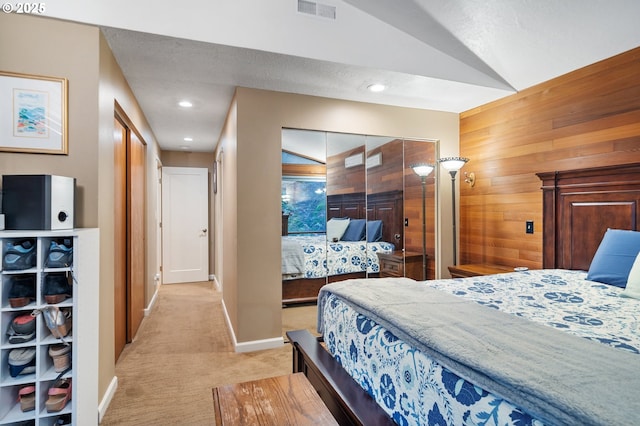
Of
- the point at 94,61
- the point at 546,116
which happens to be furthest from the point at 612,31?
the point at 94,61

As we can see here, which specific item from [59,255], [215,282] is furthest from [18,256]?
[215,282]

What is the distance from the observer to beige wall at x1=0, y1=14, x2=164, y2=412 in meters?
1.89

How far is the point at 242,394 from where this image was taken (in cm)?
134

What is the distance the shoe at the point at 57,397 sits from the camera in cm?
164

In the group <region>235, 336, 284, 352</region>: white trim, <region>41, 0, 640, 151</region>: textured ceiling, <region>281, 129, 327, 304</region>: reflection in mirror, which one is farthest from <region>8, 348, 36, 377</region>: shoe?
<region>281, 129, 327, 304</region>: reflection in mirror

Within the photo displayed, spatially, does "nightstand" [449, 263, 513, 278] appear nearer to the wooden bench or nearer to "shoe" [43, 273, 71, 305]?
the wooden bench

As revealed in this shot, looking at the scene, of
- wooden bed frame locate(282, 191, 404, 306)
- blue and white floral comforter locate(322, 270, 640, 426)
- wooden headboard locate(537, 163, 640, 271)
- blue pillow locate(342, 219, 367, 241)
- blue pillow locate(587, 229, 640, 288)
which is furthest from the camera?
blue pillow locate(342, 219, 367, 241)

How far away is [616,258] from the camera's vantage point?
214 centimetres

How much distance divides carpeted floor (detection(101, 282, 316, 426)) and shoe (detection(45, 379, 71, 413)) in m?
0.48

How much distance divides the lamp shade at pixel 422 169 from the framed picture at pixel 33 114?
3.04 metres

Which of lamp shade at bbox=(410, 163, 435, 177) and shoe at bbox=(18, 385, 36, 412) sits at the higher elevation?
lamp shade at bbox=(410, 163, 435, 177)

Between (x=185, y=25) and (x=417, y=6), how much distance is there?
1.65 m

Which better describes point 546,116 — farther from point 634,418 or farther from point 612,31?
point 634,418

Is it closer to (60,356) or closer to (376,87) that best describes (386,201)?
(376,87)
